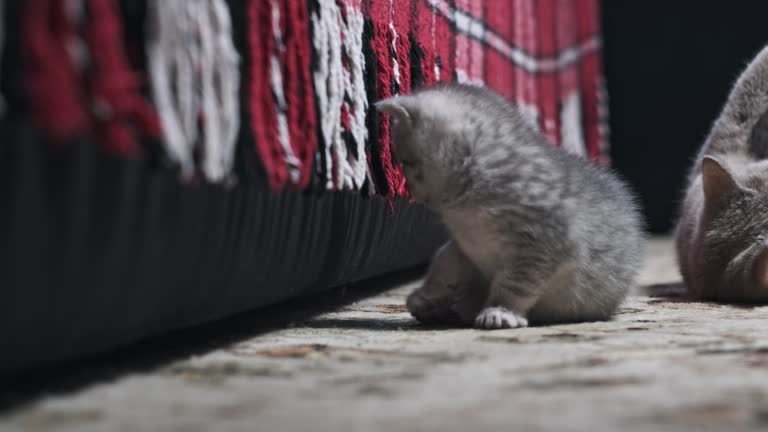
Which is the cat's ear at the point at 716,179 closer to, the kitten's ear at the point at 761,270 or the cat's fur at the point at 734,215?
the cat's fur at the point at 734,215

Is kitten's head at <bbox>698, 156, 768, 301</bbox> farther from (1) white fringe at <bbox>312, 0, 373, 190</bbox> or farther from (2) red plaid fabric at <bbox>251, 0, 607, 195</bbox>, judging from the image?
(1) white fringe at <bbox>312, 0, 373, 190</bbox>

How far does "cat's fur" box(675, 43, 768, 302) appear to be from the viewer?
7.14 ft

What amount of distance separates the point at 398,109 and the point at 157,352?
56cm

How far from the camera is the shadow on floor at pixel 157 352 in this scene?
108 centimetres

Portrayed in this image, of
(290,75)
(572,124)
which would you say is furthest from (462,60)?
(572,124)

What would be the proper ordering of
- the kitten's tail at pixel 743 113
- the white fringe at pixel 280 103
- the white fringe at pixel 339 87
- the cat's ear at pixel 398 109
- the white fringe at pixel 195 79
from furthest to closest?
the kitten's tail at pixel 743 113
the cat's ear at pixel 398 109
the white fringe at pixel 339 87
the white fringe at pixel 280 103
the white fringe at pixel 195 79

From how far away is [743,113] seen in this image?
2.59 m

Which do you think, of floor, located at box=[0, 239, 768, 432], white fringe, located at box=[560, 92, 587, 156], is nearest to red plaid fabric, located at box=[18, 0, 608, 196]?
floor, located at box=[0, 239, 768, 432]

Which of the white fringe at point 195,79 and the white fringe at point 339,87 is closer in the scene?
the white fringe at point 195,79

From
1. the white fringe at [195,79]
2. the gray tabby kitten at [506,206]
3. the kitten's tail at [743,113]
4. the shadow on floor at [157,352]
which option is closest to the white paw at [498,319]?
the gray tabby kitten at [506,206]

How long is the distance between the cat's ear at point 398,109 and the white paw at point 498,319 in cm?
36

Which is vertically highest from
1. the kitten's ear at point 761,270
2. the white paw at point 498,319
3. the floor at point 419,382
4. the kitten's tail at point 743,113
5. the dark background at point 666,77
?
the dark background at point 666,77

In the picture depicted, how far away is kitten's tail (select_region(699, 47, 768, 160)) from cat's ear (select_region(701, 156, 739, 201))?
311mm

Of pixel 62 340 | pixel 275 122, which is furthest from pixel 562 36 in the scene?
pixel 62 340
